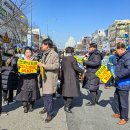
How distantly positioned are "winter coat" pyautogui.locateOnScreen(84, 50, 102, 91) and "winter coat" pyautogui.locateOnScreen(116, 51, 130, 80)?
1.94 metres

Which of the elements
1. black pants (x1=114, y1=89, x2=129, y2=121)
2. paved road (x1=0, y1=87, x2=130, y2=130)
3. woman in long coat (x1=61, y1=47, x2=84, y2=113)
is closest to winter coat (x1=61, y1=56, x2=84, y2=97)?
woman in long coat (x1=61, y1=47, x2=84, y2=113)

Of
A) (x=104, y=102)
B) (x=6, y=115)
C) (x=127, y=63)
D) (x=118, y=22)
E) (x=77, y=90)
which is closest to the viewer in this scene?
(x=127, y=63)

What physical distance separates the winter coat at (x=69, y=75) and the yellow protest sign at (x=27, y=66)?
0.95 metres

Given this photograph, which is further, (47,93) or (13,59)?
(13,59)

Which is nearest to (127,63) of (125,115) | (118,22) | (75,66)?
(125,115)

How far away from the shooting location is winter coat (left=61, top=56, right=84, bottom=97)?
8789 mm

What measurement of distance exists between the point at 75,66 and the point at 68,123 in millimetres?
1781

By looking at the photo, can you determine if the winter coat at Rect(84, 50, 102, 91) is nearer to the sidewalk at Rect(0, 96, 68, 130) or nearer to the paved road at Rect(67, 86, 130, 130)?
the paved road at Rect(67, 86, 130, 130)

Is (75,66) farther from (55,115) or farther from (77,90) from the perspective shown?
(55,115)

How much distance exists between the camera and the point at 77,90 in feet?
29.3

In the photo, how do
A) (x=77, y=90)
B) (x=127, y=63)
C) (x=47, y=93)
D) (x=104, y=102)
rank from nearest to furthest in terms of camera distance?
(x=127, y=63)
(x=47, y=93)
(x=77, y=90)
(x=104, y=102)

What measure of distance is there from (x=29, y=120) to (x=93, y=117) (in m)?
1.62

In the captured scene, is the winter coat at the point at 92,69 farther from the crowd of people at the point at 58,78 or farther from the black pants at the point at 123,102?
the black pants at the point at 123,102

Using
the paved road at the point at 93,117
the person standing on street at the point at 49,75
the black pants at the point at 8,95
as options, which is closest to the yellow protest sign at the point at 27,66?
the person standing on street at the point at 49,75
